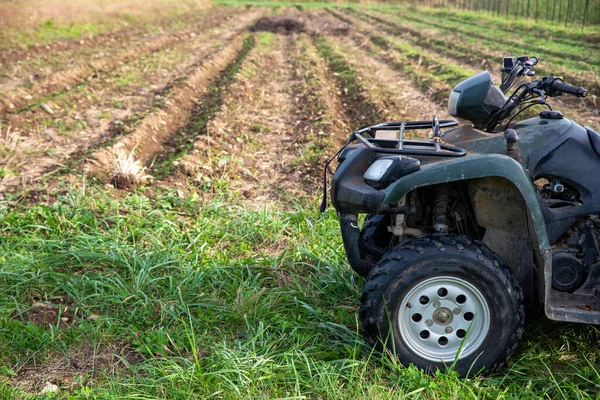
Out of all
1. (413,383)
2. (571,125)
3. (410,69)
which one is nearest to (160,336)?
(413,383)

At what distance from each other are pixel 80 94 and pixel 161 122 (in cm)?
240

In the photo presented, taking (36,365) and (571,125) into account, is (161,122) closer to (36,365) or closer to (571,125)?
(36,365)

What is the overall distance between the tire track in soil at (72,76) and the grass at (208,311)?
4.71 m

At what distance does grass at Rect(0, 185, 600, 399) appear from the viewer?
117 inches

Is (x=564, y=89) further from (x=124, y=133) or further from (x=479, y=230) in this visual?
(x=124, y=133)

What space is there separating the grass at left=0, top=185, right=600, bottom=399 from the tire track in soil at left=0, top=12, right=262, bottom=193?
1.12 metres

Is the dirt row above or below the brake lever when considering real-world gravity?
below

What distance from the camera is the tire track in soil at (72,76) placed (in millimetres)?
9337

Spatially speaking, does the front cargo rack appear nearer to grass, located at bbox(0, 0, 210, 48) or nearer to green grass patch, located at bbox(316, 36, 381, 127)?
green grass patch, located at bbox(316, 36, 381, 127)

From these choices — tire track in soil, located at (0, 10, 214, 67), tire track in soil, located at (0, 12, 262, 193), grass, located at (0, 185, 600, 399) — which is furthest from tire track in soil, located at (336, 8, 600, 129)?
tire track in soil, located at (0, 10, 214, 67)

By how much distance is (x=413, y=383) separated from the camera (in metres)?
2.90

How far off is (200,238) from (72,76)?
7.87 meters

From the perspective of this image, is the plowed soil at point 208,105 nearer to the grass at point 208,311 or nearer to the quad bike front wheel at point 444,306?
the grass at point 208,311

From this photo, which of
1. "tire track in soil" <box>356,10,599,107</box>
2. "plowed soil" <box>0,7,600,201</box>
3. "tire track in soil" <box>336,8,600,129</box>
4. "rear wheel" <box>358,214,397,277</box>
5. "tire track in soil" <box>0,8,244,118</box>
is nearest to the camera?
"rear wheel" <box>358,214,397,277</box>
